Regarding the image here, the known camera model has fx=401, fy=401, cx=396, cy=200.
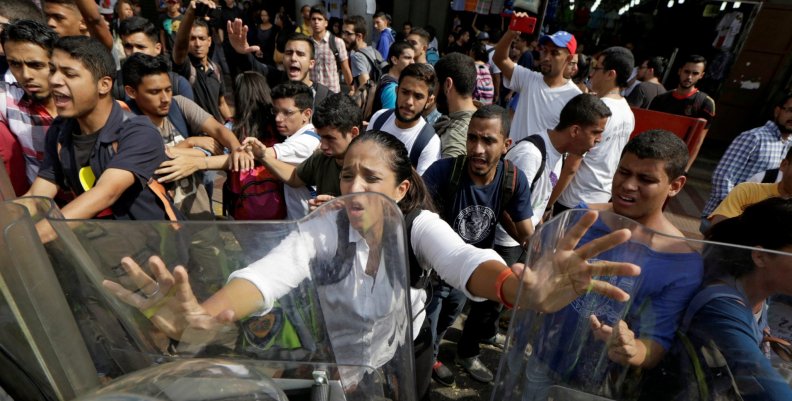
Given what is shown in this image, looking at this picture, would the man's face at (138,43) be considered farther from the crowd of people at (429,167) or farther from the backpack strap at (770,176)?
the backpack strap at (770,176)

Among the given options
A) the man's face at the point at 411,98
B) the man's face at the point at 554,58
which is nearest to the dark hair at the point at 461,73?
the man's face at the point at 411,98

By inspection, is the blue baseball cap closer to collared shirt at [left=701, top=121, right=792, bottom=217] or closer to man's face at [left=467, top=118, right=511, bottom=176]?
collared shirt at [left=701, top=121, right=792, bottom=217]

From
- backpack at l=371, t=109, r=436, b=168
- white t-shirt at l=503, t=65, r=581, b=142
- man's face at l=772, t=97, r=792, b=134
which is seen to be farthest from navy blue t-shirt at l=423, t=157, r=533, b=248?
man's face at l=772, t=97, r=792, b=134

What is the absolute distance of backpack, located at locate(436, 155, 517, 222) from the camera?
2.17 metres

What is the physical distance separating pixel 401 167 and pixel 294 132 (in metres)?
1.38

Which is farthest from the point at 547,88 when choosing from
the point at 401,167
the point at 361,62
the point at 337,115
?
the point at 361,62

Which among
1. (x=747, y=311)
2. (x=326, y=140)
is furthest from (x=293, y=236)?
(x=326, y=140)

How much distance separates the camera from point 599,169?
300 cm

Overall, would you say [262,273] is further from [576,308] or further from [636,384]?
[636,384]

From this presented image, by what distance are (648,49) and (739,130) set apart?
345 cm

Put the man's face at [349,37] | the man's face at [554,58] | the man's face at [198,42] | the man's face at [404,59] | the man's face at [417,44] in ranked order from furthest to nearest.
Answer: the man's face at [349,37] → the man's face at [417,44] → the man's face at [404,59] → the man's face at [198,42] → the man's face at [554,58]

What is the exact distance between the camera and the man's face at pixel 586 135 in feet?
8.05

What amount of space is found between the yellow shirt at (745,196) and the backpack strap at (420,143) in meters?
1.74

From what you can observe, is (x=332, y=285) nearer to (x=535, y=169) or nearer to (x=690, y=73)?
(x=535, y=169)
